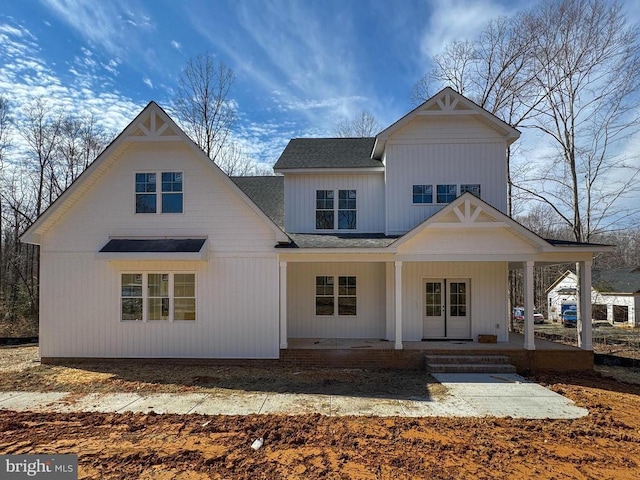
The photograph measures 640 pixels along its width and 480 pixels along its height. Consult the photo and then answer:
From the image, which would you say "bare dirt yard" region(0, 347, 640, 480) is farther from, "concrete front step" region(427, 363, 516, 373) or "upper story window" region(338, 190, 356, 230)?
"upper story window" region(338, 190, 356, 230)

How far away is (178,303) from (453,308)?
8449mm

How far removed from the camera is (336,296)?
1195 cm

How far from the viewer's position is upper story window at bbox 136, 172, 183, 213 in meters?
10.2

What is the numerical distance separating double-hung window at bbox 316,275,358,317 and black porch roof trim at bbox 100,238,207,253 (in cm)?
425

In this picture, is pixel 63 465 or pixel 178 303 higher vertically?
pixel 178 303

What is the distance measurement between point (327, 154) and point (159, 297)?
715 centimetres

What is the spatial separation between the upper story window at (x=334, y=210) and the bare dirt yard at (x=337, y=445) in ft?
22.4

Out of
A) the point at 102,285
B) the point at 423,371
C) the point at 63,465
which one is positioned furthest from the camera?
the point at 102,285

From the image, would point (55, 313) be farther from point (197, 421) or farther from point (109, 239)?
point (197, 421)

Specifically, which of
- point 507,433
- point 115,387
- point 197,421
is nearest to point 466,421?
point 507,433

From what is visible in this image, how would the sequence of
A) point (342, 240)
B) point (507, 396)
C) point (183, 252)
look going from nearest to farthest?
point (507, 396) → point (183, 252) → point (342, 240)

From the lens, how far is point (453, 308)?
456 inches

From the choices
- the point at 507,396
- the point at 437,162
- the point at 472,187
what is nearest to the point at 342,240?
the point at 437,162

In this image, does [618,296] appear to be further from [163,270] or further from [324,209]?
[163,270]
